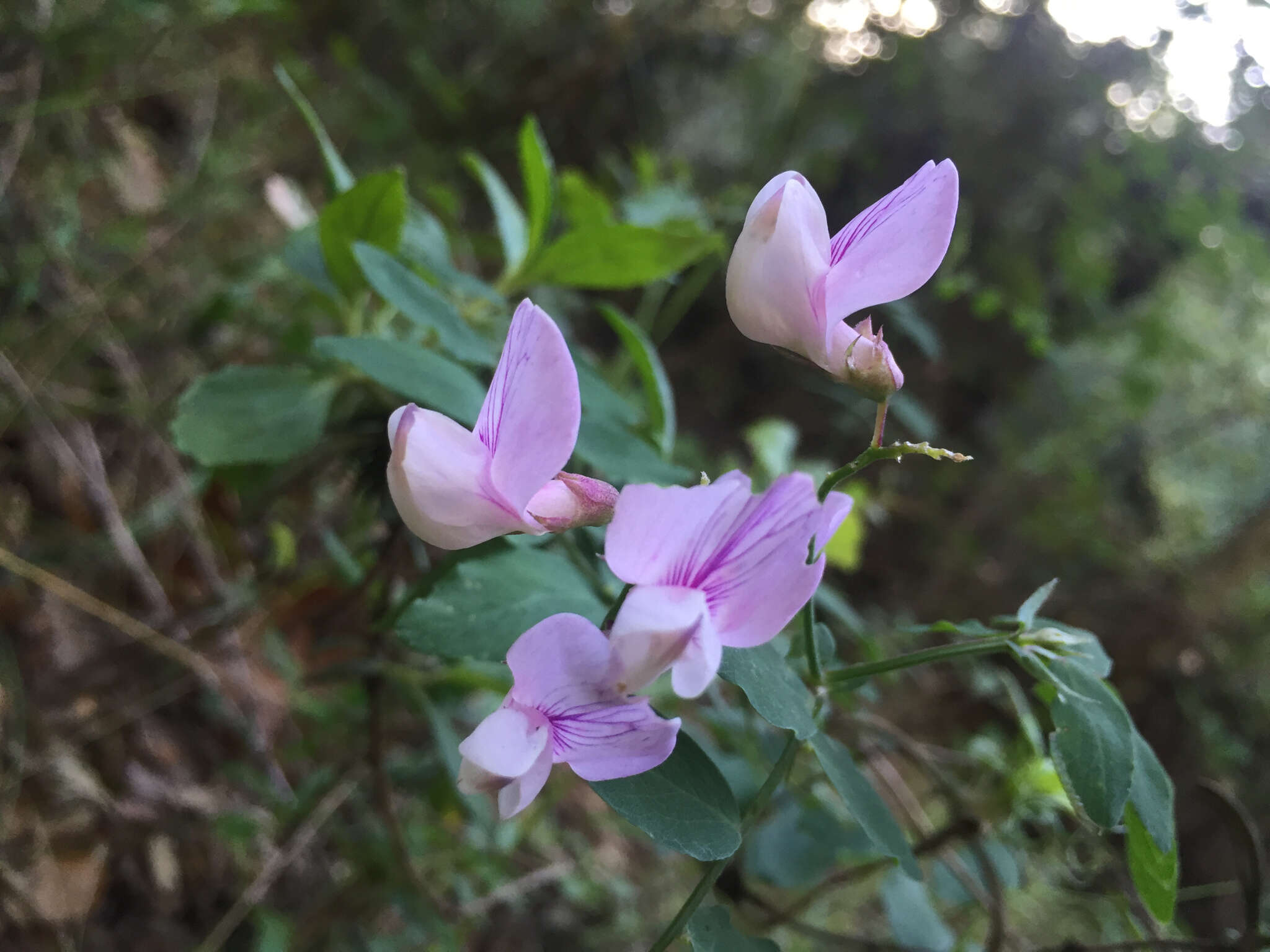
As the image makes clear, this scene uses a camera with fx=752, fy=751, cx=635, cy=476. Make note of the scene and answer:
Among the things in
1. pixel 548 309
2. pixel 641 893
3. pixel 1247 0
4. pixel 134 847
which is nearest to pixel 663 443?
pixel 548 309

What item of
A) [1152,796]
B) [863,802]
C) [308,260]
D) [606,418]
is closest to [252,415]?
[308,260]

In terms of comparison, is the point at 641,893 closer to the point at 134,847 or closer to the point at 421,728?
the point at 421,728

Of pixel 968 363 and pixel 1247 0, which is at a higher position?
pixel 1247 0

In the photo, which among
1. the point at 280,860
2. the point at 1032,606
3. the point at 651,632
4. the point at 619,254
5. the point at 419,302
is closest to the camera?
the point at 651,632

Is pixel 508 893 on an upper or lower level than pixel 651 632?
lower

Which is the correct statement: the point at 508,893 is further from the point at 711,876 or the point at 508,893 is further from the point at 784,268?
the point at 784,268

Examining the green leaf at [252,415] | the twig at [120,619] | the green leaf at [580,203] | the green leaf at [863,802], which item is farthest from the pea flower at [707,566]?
the twig at [120,619]
